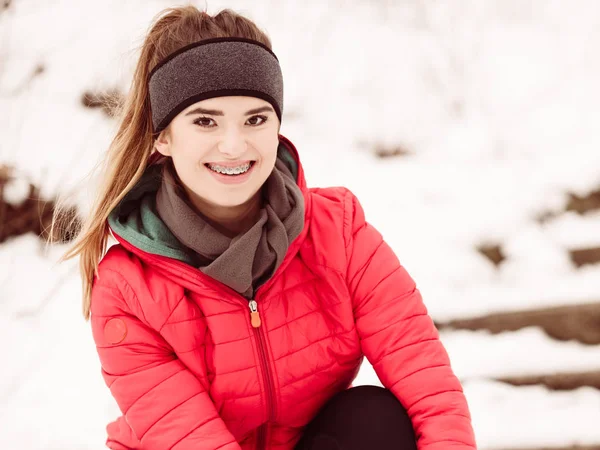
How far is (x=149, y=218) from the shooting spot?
1322 millimetres

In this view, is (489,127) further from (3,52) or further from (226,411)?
(3,52)

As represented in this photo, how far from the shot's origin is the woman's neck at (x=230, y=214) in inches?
54.5

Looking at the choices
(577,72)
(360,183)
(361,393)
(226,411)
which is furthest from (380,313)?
(577,72)

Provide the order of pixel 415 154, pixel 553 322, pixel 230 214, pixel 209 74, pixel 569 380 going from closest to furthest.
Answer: pixel 209 74, pixel 230 214, pixel 569 380, pixel 553 322, pixel 415 154

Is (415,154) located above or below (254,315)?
above

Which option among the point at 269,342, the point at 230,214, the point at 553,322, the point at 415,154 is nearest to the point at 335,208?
the point at 230,214

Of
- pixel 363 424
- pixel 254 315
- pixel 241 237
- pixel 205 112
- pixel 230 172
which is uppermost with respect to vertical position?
pixel 205 112

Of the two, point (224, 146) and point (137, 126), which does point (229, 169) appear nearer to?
point (224, 146)

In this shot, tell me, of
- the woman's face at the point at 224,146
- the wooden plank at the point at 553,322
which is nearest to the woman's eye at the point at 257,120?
the woman's face at the point at 224,146

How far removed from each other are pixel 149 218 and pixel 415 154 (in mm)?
1524

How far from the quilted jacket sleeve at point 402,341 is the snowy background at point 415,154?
0.54m

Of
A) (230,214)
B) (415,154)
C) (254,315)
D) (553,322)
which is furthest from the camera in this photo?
(415,154)

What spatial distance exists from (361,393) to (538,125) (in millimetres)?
1669

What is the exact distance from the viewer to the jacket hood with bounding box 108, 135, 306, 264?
126cm
